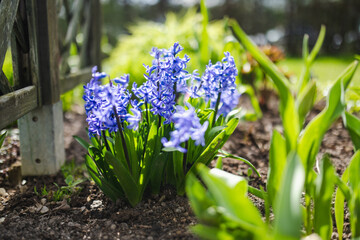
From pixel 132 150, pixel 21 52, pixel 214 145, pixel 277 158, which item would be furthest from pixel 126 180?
pixel 21 52

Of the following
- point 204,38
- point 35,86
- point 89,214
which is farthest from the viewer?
point 204,38

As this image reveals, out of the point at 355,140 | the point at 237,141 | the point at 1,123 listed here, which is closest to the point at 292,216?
the point at 355,140

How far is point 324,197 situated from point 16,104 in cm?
148

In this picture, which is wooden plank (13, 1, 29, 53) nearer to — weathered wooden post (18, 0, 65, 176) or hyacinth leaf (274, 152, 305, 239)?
weathered wooden post (18, 0, 65, 176)

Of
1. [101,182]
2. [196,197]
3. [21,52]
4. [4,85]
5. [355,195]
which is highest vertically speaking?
[21,52]

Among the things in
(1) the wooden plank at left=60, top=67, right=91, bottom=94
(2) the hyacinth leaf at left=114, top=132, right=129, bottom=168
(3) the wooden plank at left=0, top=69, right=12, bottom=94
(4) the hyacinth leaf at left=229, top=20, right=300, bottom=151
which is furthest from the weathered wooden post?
(4) the hyacinth leaf at left=229, top=20, right=300, bottom=151

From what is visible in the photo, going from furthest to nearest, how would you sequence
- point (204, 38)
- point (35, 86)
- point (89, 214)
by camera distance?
point (204, 38), point (35, 86), point (89, 214)

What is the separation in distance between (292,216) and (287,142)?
411mm

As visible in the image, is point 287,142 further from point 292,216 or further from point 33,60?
point 33,60

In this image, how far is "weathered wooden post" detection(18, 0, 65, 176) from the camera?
2.17 meters

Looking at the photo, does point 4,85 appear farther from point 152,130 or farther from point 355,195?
point 355,195

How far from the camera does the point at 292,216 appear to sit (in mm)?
921

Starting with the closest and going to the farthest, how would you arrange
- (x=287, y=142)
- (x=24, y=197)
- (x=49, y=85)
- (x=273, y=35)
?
(x=287, y=142) < (x=24, y=197) < (x=49, y=85) < (x=273, y=35)

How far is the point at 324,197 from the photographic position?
1.30 metres
